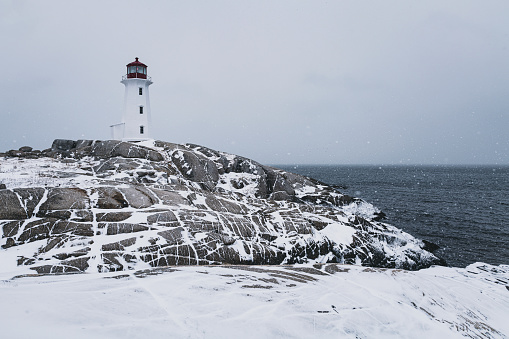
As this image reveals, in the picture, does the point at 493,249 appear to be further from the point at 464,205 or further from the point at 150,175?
the point at 150,175

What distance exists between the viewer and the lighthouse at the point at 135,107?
4056 centimetres

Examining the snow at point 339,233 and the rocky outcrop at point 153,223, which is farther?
the snow at point 339,233

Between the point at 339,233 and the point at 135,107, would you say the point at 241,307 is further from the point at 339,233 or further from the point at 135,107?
the point at 135,107

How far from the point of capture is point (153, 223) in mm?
16891

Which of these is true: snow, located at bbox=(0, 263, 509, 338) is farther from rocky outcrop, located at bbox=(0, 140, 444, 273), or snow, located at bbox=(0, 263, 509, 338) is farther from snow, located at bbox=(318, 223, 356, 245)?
snow, located at bbox=(318, 223, 356, 245)

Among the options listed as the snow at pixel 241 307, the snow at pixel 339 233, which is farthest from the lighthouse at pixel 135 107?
the snow at pixel 241 307

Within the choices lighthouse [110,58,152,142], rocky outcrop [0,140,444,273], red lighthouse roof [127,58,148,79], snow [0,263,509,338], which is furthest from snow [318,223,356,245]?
red lighthouse roof [127,58,148,79]

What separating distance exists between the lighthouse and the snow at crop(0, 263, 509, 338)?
33339 mm

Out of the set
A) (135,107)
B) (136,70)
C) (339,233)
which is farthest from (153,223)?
(136,70)

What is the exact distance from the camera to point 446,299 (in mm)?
12211

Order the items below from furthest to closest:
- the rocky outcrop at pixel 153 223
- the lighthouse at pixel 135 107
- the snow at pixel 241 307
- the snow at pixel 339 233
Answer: the lighthouse at pixel 135 107, the snow at pixel 339 233, the rocky outcrop at pixel 153 223, the snow at pixel 241 307

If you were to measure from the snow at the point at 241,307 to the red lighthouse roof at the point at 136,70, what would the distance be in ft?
119

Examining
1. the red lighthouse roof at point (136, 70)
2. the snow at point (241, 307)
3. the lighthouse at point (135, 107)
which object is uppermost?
the red lighthouse roof at point (136, 70)

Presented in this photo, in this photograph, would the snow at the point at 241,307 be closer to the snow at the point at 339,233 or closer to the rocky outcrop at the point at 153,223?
the rocky outcrop at the point at 153,223
